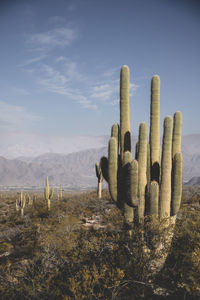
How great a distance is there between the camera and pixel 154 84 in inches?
329

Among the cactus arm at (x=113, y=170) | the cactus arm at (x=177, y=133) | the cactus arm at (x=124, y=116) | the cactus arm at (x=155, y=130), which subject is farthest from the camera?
the cactus arm at (x=124, y=116)

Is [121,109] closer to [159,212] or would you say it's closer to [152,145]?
[152,145]

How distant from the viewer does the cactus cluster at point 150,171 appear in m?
7.51

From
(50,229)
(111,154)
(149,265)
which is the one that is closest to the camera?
(149,265)

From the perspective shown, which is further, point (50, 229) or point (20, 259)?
point (50, 229)

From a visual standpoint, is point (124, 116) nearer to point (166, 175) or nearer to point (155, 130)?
point (155, 130)

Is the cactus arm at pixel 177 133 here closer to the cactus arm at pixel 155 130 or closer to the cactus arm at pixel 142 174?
the cactus arm at pixel 155 130

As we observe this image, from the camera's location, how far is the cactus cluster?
7.51 m

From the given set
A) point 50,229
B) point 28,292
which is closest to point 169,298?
point 28,292

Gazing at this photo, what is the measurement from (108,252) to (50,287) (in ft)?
6.76

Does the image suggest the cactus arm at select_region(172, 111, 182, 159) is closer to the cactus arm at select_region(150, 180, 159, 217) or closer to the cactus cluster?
the cactus cluster

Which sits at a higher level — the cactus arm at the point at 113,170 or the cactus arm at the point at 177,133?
the cactus arm at the point at 177,133

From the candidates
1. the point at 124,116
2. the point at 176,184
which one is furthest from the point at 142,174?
the point at 124,116

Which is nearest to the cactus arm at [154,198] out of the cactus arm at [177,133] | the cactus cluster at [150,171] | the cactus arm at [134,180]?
the cactus cluster at [150,171]
